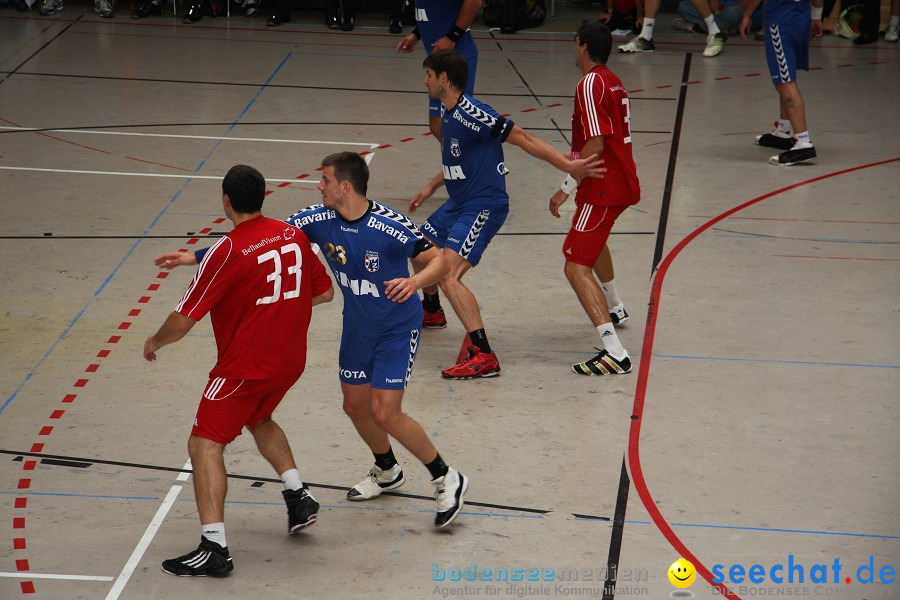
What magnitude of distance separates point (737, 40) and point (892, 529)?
10947 millimetres

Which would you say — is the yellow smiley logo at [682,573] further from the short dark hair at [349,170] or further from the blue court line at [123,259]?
the blue court line at [123,259]

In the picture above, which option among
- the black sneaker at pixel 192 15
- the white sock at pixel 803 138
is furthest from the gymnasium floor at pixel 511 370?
the black sneaker at pixel 192 15

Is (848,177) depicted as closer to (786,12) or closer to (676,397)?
(786,12)

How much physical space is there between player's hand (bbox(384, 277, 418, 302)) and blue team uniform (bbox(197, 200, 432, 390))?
0.21 m

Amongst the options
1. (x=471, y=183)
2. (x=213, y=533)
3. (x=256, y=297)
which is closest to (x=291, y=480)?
(x=213, y=533)

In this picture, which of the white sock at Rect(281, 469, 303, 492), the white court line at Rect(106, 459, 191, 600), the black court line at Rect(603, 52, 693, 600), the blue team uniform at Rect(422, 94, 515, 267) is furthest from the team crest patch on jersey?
the blue team uniform at Rect(422, 94, 515, 267)

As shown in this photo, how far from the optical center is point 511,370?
269 inches

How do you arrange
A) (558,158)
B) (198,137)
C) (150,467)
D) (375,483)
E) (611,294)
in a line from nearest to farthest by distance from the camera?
(375,483)
(150,467)
(558,158)
(611,294)
(198,137)

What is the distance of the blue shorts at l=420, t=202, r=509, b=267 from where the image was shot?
22.6ft

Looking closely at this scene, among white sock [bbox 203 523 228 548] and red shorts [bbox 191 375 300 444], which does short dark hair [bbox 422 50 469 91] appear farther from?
white sock [bbox 203 523 228 548]

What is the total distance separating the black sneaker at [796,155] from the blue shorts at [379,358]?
6165mm

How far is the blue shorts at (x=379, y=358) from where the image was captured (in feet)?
16.9

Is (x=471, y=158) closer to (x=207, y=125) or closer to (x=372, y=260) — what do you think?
(x=372, y=260)

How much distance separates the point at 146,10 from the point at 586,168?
11.1m
